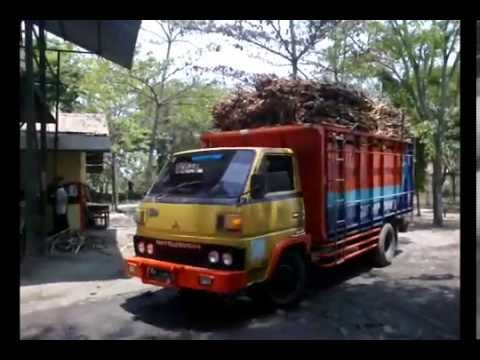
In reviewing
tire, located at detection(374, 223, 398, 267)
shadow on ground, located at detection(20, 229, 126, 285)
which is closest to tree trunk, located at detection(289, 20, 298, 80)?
tire, located at detection(374, 223, 398, 267)

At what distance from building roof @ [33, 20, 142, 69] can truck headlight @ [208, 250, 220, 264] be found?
402 cm

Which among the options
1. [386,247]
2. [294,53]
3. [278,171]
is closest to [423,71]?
[294,53]

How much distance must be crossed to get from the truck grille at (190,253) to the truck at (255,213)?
0.01 metres

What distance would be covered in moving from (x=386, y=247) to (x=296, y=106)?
292 centimetres

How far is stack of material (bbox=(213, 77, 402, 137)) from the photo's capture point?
7.11 metres

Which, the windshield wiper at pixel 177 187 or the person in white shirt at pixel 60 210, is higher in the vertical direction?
the windshield wiper at pixel 177 187

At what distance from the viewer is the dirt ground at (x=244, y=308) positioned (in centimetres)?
489

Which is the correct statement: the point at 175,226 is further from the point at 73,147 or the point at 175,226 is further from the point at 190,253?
the point at 73,147

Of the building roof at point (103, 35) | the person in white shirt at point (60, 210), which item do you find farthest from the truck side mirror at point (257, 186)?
the person in white shirt at point (60, 210)

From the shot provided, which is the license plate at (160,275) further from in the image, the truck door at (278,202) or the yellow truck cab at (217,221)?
the truck door at (278,202)
